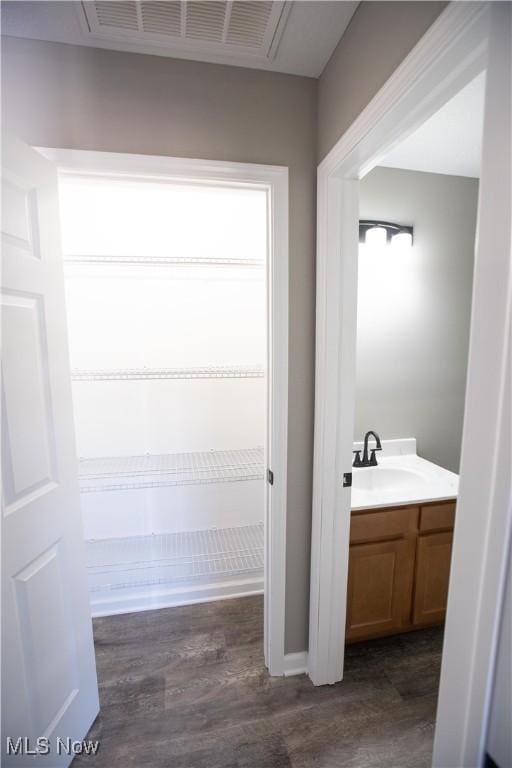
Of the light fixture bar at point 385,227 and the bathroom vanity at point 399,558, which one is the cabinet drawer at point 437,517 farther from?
the light fixture bar at point 385,227

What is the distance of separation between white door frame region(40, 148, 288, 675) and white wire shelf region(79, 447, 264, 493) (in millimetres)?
485

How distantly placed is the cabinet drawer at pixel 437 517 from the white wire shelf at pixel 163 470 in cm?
85

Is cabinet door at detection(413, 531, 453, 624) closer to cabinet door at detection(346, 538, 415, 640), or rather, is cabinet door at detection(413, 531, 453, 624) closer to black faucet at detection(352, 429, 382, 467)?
cabinet door at detection(346, 538, 415, 640)

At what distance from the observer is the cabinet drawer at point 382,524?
1.60 metres

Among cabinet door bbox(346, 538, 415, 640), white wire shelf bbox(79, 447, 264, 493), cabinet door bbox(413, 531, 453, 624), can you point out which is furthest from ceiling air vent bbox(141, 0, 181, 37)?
cabinet door bbox(413, 531, 453, 624)

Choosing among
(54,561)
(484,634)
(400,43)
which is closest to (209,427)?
(54,561)

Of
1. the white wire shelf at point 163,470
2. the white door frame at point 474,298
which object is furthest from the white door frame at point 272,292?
the white wire shelf at point 163,470

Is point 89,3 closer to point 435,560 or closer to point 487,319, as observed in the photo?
point 487,319

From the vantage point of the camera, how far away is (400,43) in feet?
2.77

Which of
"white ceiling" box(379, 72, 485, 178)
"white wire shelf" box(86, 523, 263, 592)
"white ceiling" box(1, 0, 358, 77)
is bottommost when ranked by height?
"white wire shelf" box(86, 523, 263, 592)

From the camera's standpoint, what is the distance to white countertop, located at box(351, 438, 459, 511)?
165cm

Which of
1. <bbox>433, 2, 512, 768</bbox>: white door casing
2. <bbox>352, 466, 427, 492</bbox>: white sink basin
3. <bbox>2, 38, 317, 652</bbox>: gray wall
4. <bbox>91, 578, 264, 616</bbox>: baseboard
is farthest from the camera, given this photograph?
<bbox>91, 578, 264, 616</bbox>: baseboard

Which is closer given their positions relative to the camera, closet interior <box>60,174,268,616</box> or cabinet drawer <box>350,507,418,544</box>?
cabinet drawer <box>350,507,418,544</box>

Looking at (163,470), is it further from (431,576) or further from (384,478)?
(431,576)
